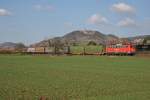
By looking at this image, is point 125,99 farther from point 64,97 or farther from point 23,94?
point 23,94

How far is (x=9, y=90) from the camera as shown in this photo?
16719mm

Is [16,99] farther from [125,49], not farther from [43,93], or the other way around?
[125,49]

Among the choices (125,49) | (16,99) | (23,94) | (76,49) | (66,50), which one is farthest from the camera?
(66,50)

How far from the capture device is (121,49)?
285ft

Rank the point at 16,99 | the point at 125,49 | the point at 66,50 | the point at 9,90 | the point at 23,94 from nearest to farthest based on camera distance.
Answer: the point at 16,99 < the point at 23,94 < the point at 9,90 < the point at 125,49 < the point at 66,50

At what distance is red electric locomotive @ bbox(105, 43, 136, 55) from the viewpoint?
84938 mm

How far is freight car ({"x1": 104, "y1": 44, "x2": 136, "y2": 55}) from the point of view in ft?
279

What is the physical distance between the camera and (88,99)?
14242 millimetres

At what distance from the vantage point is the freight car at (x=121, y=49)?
8494 centimetres

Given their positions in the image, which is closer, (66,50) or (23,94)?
(23,94)

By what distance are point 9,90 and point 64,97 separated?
3.37 metres

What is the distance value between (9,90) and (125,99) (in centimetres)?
578

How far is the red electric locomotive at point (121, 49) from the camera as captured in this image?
84.9 metres

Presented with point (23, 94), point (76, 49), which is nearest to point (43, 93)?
point (23, 94)
